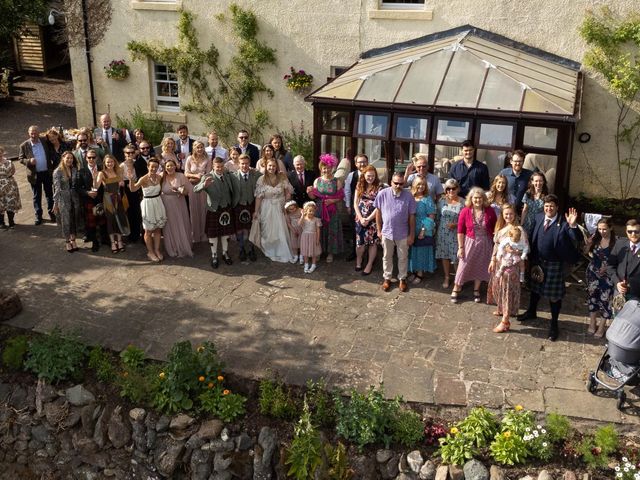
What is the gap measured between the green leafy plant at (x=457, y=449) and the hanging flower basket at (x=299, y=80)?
8.70m

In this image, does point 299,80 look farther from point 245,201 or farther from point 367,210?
point 367,210

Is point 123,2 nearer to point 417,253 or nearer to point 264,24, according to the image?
point 264,24

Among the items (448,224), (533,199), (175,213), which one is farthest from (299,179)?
(533,199)

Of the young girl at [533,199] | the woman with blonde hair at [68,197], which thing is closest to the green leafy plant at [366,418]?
the young girl at [533,199]

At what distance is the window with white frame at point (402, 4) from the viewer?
1338cm

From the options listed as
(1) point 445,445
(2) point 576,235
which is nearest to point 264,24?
(2) point 576,235

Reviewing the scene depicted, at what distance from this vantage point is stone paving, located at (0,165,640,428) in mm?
8227

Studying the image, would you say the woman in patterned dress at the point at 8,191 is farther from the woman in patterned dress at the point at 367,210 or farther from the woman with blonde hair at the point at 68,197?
the woman in patterned dress at the point at 367,210

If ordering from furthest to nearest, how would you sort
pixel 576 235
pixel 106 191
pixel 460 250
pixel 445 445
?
1. pixel 106 191
2. pixel 460 250
3. pixel 576 235
4. pixel 445 445

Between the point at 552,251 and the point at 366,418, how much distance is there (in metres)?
3.19

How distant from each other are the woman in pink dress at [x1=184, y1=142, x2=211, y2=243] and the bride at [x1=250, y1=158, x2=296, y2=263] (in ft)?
3.35

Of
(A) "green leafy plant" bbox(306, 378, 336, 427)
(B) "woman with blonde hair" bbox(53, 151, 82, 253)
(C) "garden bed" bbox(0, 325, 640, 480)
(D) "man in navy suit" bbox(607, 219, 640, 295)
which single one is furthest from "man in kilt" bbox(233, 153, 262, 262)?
(D) "man in navy suit" bbox(607, 219, 640, 295)

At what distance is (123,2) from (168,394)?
10.3 m

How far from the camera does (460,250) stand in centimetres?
970
